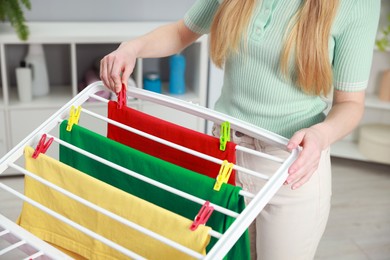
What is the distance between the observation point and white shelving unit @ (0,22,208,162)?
2709 mm

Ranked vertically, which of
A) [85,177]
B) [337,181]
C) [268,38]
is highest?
[268,38]

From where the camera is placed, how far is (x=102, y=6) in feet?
9.94

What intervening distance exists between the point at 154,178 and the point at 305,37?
421 mm

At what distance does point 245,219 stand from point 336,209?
1.99m

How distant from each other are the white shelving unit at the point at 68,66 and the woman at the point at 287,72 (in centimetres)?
145

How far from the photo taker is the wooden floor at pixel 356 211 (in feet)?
8.10

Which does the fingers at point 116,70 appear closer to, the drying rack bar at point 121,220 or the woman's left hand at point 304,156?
the drying rack bar at point 121,220

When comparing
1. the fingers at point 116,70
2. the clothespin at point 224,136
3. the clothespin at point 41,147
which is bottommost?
the clothespin at point 41,147

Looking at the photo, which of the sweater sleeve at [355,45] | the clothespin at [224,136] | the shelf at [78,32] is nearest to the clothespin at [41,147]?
the clothespin at [224,136]

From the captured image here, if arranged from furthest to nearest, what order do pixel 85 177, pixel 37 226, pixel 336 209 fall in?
pixel 336 209
pixel 37 226
pixel 85 177

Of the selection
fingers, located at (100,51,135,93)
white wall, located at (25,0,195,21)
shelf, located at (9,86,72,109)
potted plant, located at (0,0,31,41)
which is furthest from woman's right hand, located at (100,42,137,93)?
white wall, located at (25,0,195,21)

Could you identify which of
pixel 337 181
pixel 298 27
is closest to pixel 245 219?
pixel 298 27

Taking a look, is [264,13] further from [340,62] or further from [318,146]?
[318,146]

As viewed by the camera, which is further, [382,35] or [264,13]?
[382,35]
